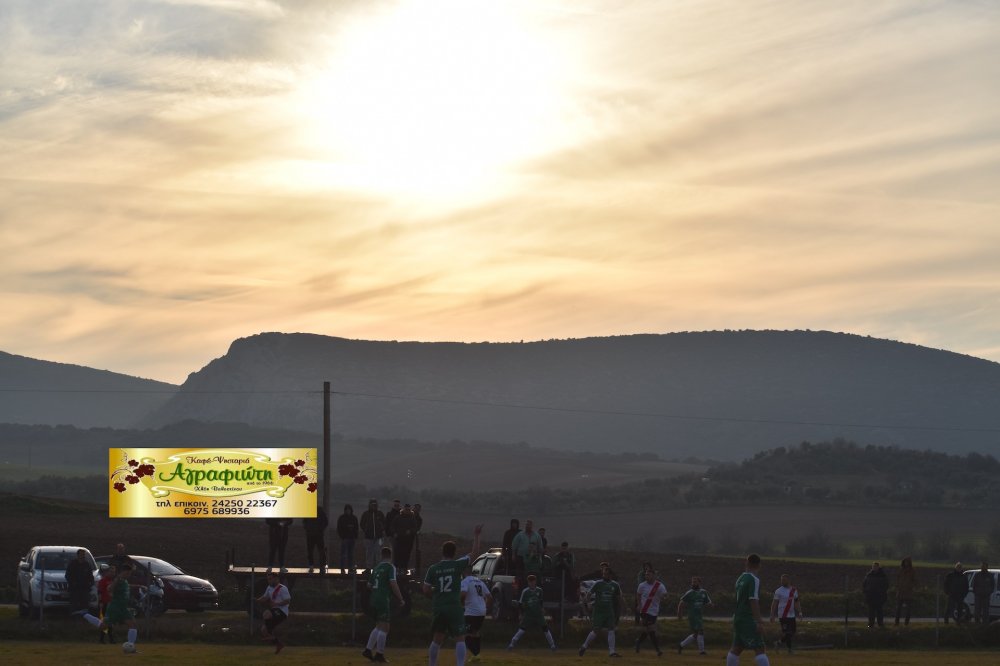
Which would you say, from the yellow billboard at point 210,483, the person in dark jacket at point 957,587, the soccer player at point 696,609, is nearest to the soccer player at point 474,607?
the soccer player at point 696,609

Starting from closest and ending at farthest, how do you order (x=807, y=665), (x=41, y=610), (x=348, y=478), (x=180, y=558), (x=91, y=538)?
(x=807, y=665)
(x=41, y=610)
(x=180, y=558)
(x=91, y=538)
(x=348, y=478)

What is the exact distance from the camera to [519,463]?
606ft

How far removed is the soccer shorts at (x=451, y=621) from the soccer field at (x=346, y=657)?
280 cm

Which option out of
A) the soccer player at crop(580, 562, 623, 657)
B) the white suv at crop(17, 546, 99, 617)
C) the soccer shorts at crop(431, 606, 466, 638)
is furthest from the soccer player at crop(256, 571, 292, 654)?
the white suv at crop(17, 546, 99, 617)

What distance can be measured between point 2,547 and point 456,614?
1496 inches

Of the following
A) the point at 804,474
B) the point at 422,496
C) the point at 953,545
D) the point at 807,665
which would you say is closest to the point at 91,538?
the point at 807,665

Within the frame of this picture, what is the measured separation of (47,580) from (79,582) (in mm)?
1477

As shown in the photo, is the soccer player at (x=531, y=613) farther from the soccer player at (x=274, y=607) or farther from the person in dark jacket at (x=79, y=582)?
the person in dark jacket at (x=79, y=582)

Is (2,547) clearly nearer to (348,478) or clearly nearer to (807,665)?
(807,665)

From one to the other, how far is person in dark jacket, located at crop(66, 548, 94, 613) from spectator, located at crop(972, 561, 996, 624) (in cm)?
2182

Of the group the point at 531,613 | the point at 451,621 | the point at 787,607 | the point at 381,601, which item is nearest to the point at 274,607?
the point at 381,601

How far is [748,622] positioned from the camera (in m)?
21.4

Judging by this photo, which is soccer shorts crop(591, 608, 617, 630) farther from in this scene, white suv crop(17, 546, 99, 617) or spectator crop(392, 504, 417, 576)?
white suv crop(17, 546, 99, 617)

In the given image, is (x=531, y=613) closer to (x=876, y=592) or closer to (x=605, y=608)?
Result: (x=605, y=608)
